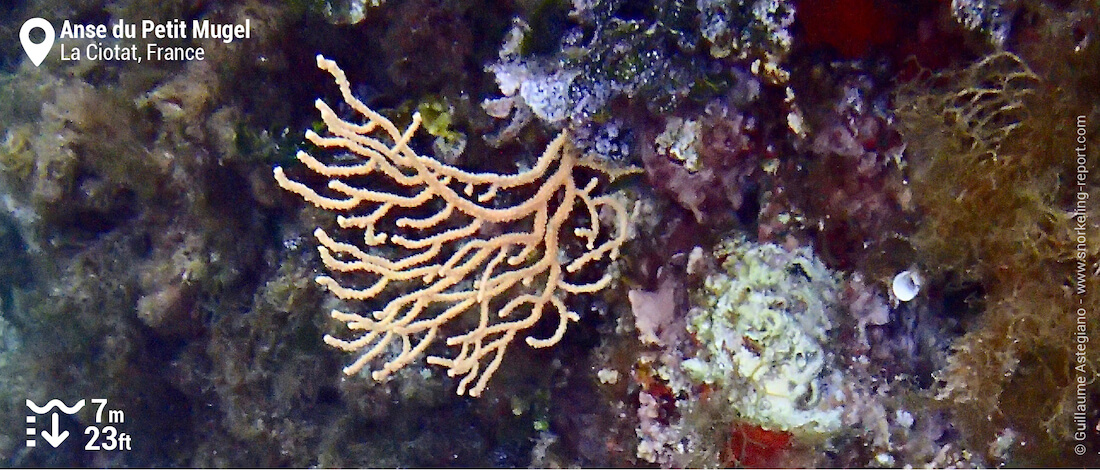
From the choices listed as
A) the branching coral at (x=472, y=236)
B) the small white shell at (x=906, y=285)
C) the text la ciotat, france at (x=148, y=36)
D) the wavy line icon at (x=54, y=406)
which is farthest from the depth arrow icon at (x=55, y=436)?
the small white shell at (x=906, y=285)

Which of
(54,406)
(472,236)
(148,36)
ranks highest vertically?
(148,36)

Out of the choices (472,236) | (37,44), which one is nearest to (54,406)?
(37,44)

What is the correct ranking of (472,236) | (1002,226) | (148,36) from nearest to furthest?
(1002,226) → (472,236) → (148,36)

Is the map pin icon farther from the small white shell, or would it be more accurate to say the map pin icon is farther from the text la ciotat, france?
the small white shell

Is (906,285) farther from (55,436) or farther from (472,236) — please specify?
(55,436)

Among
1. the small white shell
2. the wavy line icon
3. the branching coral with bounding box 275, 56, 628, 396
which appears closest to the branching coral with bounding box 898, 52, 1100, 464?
the small white shell

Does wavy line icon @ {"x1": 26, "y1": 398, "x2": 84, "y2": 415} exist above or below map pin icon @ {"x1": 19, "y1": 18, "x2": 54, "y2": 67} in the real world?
below

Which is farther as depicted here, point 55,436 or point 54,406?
point 55,436
